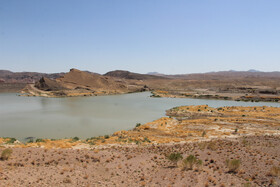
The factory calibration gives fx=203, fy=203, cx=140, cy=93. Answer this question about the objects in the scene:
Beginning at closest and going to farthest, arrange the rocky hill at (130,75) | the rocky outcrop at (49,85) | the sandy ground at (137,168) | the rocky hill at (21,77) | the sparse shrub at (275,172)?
the sandy ground at (137,168)
the sparse shrub at (275,172)
the rocky outcrop at (49,85)
the rocky hill at (21,77)
the rocky hill at (130,75)

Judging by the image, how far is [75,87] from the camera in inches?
2243

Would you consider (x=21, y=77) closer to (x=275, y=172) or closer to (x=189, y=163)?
(x=189, y=163)

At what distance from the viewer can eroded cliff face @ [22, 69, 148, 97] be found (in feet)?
169

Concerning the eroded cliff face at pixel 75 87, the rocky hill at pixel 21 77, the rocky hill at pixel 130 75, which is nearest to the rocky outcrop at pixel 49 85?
the eroded cliff face at pixel 75 87

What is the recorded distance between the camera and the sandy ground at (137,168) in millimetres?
7145

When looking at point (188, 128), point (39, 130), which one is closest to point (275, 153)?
point (188, 128)

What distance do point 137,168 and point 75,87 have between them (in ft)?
170

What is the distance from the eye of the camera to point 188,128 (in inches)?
727

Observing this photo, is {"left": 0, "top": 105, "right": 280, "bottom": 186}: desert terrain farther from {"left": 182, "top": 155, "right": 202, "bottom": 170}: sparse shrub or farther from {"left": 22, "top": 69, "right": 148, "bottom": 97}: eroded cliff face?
{"left": 22, "top": 69, "right": 148, "bottom": 97}: eroded cliff face

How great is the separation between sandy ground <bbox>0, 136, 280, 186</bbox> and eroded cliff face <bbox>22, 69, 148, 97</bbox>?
42246mm

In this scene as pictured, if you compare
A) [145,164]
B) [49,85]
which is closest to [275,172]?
→ [145,164]

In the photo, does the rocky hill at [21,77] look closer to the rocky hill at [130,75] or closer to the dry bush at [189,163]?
the rocky hill at [130,75]

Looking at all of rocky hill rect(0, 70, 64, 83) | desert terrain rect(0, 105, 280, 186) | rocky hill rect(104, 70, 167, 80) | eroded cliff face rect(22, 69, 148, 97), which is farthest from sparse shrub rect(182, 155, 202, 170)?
rocky hill rect(104, 70, 167, 80)

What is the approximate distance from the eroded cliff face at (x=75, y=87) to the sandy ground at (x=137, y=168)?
139ft
